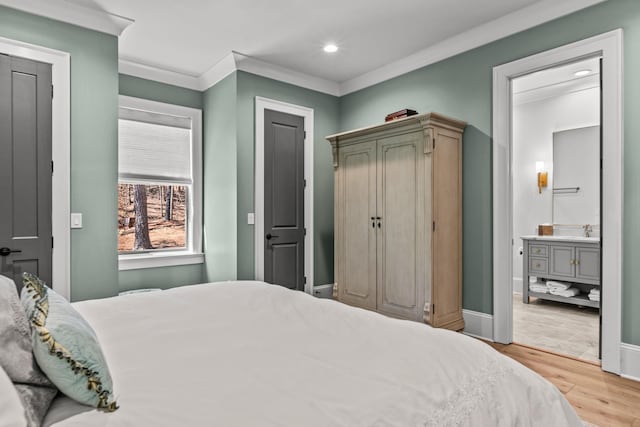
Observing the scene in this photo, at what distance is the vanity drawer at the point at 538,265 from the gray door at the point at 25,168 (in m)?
5.14

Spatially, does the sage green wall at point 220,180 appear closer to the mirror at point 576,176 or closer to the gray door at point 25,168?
the gray door at point 25,168

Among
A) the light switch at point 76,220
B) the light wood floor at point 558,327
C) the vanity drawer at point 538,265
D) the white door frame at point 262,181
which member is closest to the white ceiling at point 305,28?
the white door frame at point 262,181

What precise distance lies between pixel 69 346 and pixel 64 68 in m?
2.74

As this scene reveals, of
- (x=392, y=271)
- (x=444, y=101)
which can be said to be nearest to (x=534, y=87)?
(x=444, y=101)

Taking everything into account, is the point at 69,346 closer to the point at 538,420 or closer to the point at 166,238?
the point at 538,420

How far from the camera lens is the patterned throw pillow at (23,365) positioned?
931 millimetres

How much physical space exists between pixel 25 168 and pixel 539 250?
538 cm

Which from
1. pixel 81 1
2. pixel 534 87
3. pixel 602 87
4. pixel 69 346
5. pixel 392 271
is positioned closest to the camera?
pixel 69 346

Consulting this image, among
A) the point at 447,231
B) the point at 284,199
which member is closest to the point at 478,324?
the point at 447,231

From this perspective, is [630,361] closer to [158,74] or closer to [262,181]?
[262,181]

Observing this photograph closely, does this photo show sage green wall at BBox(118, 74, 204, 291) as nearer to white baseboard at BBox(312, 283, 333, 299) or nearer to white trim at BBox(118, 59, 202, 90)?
white trim at BBox(118, 59, 202, 90)

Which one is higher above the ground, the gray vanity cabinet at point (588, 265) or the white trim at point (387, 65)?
the white trim at point (387, 65)

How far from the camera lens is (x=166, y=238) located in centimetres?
444

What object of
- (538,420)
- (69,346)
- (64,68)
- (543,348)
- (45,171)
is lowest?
(543,348)
